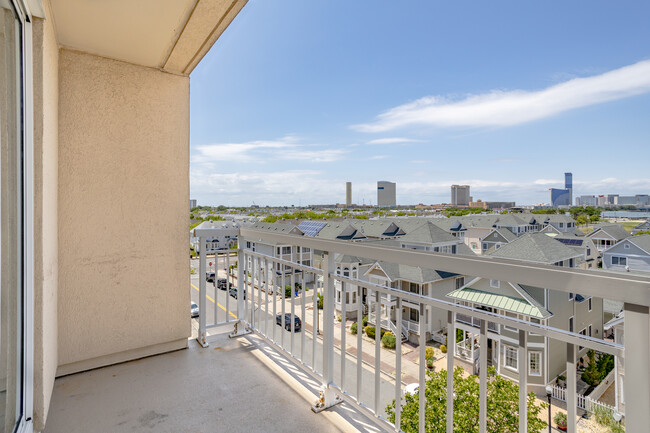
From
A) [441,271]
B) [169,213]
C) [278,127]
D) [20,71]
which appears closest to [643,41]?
[441,271]

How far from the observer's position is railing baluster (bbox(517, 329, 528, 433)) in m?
0.98

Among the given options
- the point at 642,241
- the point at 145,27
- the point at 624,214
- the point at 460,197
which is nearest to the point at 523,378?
the point at 642,241

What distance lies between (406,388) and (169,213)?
81.6 inches

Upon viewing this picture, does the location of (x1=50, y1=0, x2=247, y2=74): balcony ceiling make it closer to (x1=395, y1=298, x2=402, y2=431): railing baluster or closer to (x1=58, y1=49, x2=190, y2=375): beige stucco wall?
(x1=58, y1=49, x2=190, y2=375): beige stucco wall

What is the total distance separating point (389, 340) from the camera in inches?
62.2

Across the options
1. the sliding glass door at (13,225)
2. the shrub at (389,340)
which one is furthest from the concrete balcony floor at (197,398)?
the sliding glass door at (13,225)

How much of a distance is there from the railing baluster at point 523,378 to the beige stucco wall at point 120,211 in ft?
7.68

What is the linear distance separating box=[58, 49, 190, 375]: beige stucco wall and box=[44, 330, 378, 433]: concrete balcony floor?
242 millimetres

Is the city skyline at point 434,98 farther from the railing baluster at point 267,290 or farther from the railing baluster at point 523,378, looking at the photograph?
the railing baluster at point 523,378

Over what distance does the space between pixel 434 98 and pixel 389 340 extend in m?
17.1

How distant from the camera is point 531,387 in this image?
103cm

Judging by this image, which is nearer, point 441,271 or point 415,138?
point 441,271

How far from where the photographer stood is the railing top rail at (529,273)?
0.76 metres

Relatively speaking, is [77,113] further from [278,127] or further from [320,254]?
[278,127]
